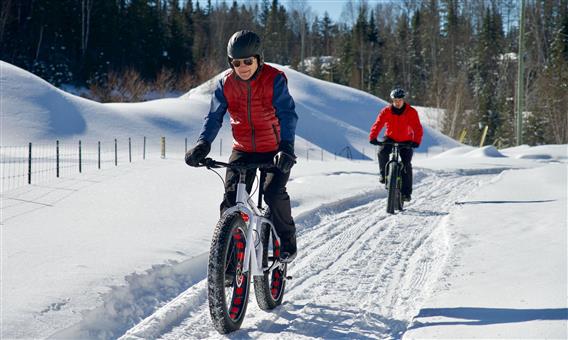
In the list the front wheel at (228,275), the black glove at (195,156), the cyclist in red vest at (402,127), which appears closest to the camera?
the front wheel at (228,275)

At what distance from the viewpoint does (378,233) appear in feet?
26.4

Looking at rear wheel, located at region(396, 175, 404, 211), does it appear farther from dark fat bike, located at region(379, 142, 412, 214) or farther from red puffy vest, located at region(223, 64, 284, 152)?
red puffy vest, located at region(223, 64, 284, 152)

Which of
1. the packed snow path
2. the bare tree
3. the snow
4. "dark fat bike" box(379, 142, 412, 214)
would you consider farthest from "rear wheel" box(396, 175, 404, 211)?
the bare tree

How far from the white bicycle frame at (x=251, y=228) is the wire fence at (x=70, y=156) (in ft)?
27.9

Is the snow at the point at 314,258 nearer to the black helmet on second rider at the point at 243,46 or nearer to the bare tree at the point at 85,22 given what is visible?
the black helmet on second rider at the point at 243,46

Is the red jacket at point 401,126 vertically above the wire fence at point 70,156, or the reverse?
the red jacket at point 401,126

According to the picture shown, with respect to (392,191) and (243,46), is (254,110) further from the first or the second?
(392,191)

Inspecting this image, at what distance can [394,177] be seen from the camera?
9805mm

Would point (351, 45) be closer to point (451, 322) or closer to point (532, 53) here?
point (532, 53)

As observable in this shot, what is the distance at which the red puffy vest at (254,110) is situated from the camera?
4.48 m

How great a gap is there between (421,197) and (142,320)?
26.4 ft

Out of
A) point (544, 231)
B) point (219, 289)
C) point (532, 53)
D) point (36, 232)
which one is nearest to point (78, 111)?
point (36, 232)

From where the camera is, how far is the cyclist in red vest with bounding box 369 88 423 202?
9789 mm

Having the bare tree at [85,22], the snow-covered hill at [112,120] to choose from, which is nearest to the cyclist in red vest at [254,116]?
the snow-covered hill at [112,120]
